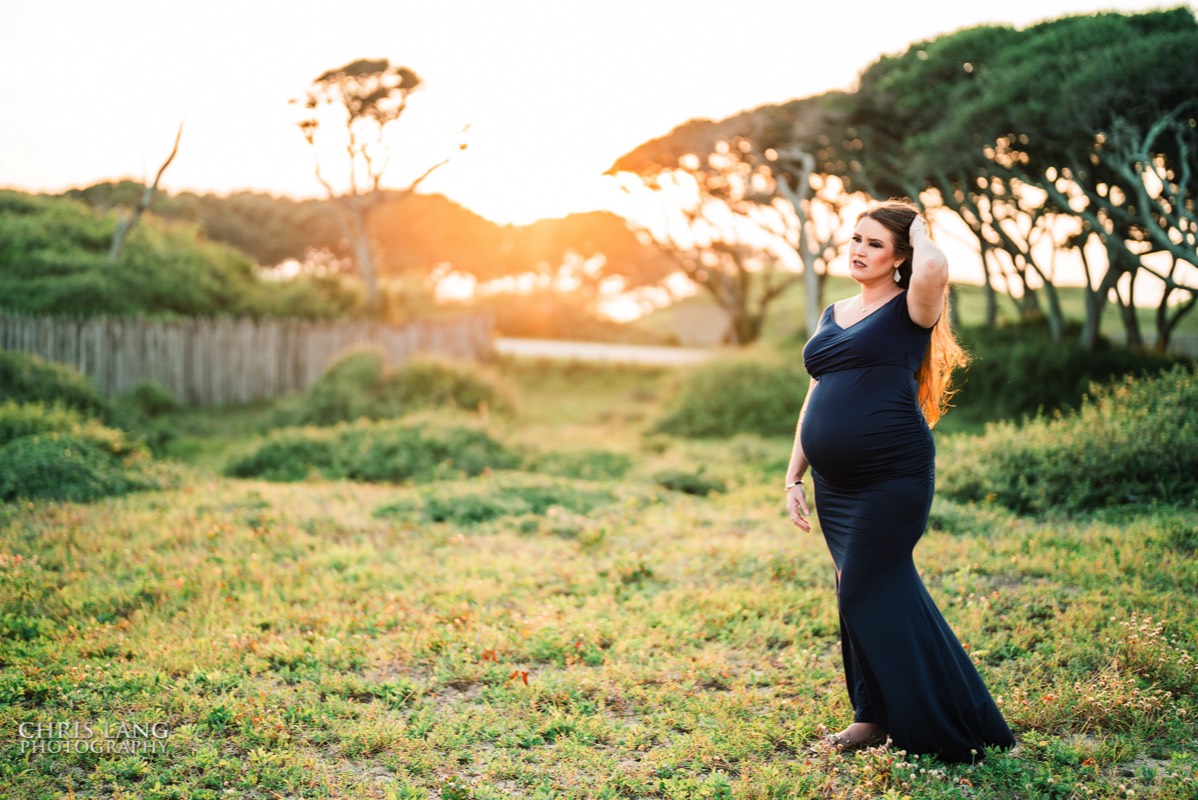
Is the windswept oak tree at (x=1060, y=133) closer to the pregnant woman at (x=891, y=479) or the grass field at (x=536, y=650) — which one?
the grass field at (x=536, y=650)

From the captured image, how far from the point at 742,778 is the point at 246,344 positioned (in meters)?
16.3

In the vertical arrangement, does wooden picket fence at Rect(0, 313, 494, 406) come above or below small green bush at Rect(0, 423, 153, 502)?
above

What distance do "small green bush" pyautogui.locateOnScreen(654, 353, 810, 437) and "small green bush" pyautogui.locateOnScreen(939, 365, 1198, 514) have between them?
6.36 meters

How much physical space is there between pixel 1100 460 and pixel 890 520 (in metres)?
5.74

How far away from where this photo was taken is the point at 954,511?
7.54m

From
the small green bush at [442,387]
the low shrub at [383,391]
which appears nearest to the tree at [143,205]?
the low shrub at [383,391]

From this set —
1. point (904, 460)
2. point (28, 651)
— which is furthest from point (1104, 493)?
point (28, 651)

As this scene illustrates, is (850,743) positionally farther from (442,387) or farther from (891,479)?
(442,387)

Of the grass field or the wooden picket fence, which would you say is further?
the wooden picket fence

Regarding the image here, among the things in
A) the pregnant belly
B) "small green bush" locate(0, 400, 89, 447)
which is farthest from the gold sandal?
"small green bush" locate(0, 400, 89, 447)

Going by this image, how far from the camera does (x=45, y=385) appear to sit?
11.9m

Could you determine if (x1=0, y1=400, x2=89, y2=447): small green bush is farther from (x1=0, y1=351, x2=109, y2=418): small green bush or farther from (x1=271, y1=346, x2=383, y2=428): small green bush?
(x1=271, y1=346, x2=383, y2=428): small green bush

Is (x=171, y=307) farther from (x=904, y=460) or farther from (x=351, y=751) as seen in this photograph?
(x=904, y=460)

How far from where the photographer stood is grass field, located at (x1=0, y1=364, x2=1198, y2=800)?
348cm
